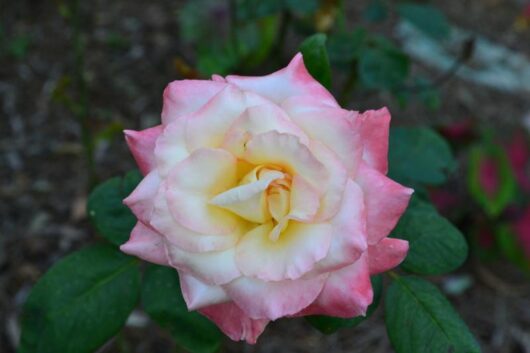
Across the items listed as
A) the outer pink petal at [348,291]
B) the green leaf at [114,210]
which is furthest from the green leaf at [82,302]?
the outer pink petal at [348,291]

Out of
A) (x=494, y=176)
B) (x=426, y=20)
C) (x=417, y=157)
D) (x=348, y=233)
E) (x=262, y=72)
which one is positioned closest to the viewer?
(x=348, y=233)

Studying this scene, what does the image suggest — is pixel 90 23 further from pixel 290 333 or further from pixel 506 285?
pixel 506 285

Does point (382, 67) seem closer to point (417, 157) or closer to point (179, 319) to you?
point (417, 157)

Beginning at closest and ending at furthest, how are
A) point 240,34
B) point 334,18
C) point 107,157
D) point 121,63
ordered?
point 334,18 → point 107,157 → point 240,34 → point 121,63

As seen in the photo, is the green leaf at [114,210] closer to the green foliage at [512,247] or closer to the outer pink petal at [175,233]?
the outer pink petal at [175,233]

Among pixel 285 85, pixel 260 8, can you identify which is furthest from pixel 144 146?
pixel 260 8

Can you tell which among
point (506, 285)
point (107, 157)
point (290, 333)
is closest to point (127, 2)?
point (107, 157)
